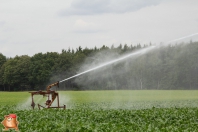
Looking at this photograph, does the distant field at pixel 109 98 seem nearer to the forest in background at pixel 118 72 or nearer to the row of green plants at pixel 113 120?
the row of green plants at pixel 113 120

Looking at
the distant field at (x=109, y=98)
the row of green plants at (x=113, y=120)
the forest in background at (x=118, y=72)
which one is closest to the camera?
the row of green plants at (x=113, y=120)

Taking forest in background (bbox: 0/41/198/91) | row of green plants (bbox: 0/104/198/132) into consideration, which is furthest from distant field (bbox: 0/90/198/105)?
forest in background (bbox: 0/41/198/91)

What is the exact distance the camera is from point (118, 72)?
4154 inches

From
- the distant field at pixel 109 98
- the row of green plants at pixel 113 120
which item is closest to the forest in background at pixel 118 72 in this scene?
the distant field at pixel 109 98

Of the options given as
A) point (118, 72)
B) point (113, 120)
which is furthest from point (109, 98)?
point (118, 72)

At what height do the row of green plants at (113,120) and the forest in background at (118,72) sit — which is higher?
the forest in background at (118,72)

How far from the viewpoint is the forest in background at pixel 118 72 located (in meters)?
102

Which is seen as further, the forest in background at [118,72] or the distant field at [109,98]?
the forest in background at [118,72]

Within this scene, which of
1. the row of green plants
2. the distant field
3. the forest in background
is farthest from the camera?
the forest in background

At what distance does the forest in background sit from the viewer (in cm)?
10219

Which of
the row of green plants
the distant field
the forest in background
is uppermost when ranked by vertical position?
the forest in background

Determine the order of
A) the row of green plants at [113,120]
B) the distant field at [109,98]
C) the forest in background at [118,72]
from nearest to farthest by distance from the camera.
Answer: the row of green plants at [113,120], the distant field at [109,98], the forest in background at [118,72]

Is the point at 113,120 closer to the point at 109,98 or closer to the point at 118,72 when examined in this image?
the point at 109,98

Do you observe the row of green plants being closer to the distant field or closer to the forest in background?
the distant field
